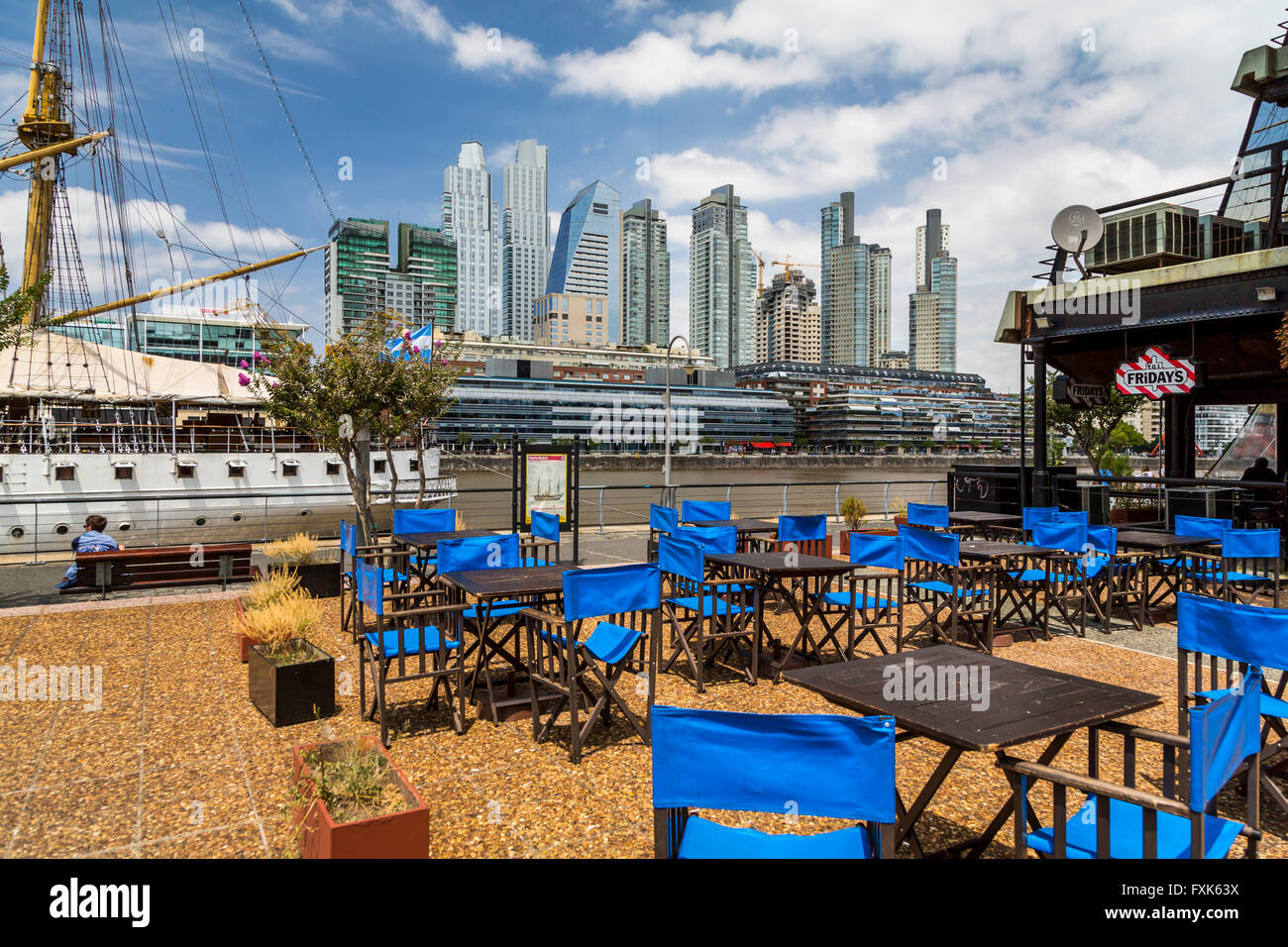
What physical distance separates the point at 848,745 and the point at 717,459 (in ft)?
416

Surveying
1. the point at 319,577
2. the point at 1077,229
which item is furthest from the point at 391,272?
the point at 319,577

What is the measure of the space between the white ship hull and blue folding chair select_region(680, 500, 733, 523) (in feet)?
39.8

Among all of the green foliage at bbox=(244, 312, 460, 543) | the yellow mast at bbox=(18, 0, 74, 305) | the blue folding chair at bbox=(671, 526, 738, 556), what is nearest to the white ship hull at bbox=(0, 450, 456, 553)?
the yellow mast at bbox=(18, 0, 74, 305)

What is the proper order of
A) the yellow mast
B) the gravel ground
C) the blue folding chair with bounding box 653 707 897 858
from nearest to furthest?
the blue folding chair with bounding box 653 707 897 858
the gravel ground
the yellow mast

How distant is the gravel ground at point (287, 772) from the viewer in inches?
133

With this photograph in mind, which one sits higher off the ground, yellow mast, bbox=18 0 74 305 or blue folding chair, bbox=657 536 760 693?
yellow mast, bbox=18 0 74 305

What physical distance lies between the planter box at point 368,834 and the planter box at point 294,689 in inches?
80.8

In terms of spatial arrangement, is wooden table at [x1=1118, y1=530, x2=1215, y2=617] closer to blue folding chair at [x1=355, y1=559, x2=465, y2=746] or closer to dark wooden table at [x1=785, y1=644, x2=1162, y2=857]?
dark wooden table at [x1=785, y1=644, x2=1162, y2=857]

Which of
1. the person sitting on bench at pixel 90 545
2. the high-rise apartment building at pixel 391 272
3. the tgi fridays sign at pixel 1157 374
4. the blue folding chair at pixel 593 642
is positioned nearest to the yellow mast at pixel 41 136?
the person sitting on bench at pixel 90 545

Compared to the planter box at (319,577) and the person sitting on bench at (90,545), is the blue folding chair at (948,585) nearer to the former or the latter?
the planter box at (319,577)

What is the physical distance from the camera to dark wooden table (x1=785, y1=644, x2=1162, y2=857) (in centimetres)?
256
